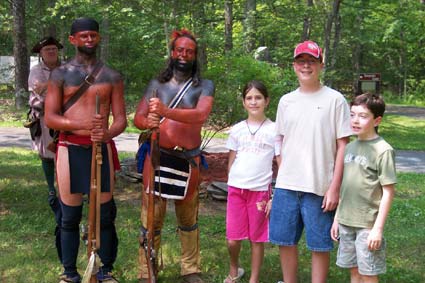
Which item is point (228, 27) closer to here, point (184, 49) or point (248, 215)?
point (184, 49)

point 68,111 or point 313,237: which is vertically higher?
point 68,111

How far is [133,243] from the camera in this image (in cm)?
495

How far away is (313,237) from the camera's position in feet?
11.1

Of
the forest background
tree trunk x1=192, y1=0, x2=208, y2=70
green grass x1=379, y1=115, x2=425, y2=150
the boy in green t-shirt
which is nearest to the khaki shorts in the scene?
the boy in green t-shirt

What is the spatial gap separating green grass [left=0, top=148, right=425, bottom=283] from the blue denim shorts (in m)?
0.79

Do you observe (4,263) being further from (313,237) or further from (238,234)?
(313,237)

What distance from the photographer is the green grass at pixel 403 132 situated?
1302 cm

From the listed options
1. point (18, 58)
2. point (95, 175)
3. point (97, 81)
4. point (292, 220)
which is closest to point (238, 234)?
point (292, 220)

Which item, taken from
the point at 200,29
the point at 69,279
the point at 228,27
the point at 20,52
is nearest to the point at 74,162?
the point at 69,279

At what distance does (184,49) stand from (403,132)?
13.3 metres

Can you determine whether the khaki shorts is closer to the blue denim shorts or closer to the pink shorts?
the blue denim shorts

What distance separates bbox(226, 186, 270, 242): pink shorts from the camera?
12.5 feet

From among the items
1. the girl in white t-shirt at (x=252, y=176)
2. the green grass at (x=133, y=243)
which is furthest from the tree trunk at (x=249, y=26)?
the girl in white t-shirt at (x=252, y=176)

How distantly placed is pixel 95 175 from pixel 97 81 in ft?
2.07
